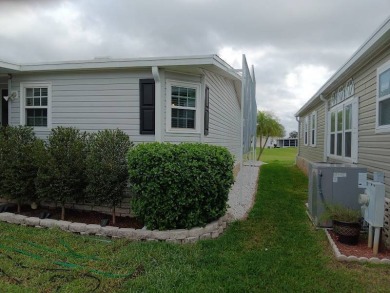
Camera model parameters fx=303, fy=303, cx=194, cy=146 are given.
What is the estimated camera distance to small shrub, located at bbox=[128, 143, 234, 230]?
4676 millimetres

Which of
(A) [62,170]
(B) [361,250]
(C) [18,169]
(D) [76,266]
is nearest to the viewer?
(D) [76,266]

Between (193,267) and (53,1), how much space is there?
343cm

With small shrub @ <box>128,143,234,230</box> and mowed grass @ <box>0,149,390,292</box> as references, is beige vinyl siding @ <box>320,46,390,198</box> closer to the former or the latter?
mowed grass @ <box>0,149,390,292</box>

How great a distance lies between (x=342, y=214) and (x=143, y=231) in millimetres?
3022

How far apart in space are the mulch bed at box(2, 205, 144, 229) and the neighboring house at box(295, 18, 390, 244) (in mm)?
4233

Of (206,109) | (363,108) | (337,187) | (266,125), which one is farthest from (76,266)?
(266,125)

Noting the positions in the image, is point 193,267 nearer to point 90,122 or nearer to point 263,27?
point 90,122

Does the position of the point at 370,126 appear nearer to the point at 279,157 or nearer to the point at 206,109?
the point at 206,109

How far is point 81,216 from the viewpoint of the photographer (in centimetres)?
612

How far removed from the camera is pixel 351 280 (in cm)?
331

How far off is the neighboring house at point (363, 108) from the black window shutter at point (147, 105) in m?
3.98

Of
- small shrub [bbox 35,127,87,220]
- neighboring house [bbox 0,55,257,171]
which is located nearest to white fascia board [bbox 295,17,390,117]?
neighboring house [bbox 0,55,257,171]

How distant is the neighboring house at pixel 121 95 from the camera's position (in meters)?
6.20

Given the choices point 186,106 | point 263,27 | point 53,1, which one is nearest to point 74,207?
point 186,106
